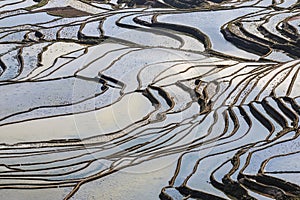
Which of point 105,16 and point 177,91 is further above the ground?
point 105,16

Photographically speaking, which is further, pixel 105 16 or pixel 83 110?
pixel 105 16

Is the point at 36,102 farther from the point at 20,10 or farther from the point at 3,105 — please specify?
the point at 20,10

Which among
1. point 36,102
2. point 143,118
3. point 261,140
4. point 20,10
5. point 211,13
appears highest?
point 20,10

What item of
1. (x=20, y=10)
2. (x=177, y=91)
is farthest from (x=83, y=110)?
(x=20, y=10)

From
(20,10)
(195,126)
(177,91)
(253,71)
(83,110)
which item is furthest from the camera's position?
(20,10)

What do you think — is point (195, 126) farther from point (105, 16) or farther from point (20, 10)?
point (20, 10)

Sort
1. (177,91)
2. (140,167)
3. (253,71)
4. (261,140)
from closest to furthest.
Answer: (140,167) → (261,140) → (177,91) → (253,71)
